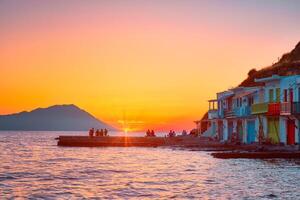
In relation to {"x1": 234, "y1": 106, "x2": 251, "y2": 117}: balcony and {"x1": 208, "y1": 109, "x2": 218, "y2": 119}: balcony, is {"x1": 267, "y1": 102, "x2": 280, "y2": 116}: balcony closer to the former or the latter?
{"x1": 234, "y1": 106, "x2": 251, "y2": 117}: balcony

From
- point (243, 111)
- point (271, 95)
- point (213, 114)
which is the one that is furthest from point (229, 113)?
point (271, 95)

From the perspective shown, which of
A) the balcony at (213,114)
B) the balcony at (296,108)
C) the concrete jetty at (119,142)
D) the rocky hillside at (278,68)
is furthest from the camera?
the rocky hillside at (278,68)

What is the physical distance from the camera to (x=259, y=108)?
2443 inches

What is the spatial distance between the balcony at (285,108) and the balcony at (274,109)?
97 cm

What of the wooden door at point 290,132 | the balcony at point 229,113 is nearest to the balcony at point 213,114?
the balcony at point 229,113

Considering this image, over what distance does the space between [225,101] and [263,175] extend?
44.7 metres

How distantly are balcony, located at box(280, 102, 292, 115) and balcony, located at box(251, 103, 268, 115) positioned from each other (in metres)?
3.93

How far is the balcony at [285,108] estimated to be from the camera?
54.4m

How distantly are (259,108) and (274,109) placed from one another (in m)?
4.28

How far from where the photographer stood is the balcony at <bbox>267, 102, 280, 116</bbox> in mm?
57156

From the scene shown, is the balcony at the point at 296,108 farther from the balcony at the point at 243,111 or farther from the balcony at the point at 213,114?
the balcony at the point at 213,114

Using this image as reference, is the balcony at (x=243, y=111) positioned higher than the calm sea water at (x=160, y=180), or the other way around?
the balcony at (x=243, y=111)

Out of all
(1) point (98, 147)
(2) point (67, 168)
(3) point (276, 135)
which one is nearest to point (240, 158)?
(3) point (276, 135)

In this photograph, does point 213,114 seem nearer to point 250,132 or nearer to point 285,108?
point 250,132
